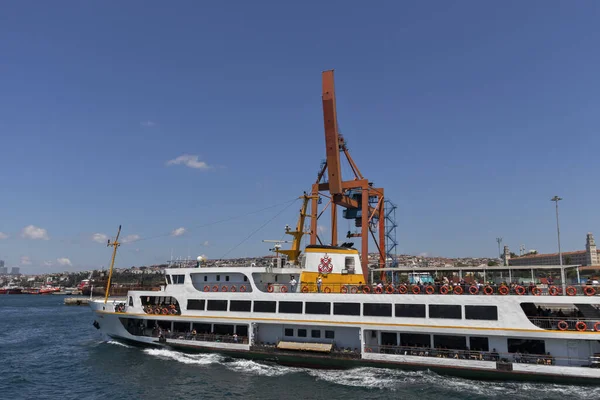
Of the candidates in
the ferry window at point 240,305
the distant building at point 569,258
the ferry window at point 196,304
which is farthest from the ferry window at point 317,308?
the distant building at point 569,258

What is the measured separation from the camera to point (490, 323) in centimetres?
1973

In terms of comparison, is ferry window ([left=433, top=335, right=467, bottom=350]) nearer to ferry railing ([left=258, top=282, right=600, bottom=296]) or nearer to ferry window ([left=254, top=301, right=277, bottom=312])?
ferry railing ([left=258, top=282, right=600, bottom=296])

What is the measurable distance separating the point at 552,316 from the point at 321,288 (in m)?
12.0

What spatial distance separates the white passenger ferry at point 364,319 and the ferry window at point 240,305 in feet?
0.20

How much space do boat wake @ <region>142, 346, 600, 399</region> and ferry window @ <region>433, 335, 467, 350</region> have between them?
1453mm

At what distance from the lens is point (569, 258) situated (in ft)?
453

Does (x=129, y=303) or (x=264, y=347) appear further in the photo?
(x=129, y=303)

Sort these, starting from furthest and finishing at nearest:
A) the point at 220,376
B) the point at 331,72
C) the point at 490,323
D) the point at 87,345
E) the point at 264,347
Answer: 1. the point at 331,72
2. the point at 87,345
3. the point at 264,347
4. the point at 220,376
5. the point at 490,323

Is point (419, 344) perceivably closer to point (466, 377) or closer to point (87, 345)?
point (466, 377)

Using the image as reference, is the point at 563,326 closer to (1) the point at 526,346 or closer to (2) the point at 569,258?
(1) the point at 526,346

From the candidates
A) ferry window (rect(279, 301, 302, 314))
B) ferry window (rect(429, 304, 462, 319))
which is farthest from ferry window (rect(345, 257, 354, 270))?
ferry window (rect(429, 304, 462, 319))

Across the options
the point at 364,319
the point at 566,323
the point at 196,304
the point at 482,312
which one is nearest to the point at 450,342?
the point at 482,312

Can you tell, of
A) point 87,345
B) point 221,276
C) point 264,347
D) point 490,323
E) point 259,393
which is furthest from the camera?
point 87,345

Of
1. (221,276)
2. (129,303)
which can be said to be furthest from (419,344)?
(129,303)
